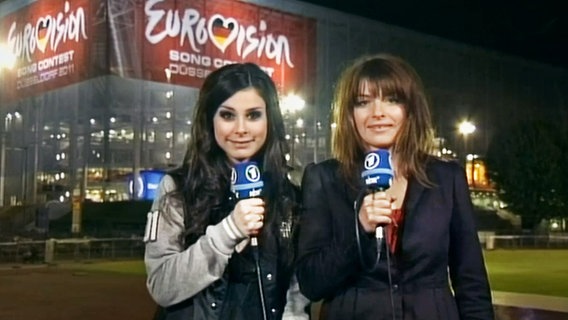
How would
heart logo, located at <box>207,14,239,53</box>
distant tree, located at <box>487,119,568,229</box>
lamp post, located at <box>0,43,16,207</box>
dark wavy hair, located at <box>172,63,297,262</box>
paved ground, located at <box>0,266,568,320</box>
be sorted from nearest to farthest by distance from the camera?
1. dark wavy hair, located at <box>172,63,297,262</box>
2. paved ground, located at <box>0,266,568,320</box>
3. heart logo, located at <box>207,14,239,53</box>
4. lamp post, located at <box>0,43,16,207</box>
5. distant tree, located at <box>487,119,568,229</box>

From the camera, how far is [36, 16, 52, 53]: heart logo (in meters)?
37.6

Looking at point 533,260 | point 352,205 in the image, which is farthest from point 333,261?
point 533,260

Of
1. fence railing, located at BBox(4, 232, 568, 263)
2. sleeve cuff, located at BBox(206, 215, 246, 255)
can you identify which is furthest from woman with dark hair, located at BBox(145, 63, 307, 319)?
fence railing, located at BBox(4, 232, 568, 263)

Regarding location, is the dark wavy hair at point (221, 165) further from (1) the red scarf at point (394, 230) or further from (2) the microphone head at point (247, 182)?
(1) the red scarf at point (394, 230)

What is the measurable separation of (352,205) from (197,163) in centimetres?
62

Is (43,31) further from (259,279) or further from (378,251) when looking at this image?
(378,251)

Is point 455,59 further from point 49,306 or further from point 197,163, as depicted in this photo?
point 197,163

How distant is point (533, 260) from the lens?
2670cm

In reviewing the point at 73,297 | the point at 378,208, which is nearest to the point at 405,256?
the point at 378,208

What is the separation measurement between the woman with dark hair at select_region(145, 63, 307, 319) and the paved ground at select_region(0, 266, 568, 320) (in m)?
8.72

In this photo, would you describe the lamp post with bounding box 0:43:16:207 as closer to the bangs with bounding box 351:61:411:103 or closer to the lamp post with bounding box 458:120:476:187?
the lamp post with bounding box 458:120:476:187

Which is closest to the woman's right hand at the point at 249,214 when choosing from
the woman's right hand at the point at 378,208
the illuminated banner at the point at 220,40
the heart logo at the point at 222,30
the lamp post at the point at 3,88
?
the woman's right hand at the point at 378,208

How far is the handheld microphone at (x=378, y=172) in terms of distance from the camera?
2.43 m

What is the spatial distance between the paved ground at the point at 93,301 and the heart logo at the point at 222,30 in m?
18.9
